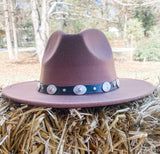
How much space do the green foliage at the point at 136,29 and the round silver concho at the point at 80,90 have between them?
5994 millimetres

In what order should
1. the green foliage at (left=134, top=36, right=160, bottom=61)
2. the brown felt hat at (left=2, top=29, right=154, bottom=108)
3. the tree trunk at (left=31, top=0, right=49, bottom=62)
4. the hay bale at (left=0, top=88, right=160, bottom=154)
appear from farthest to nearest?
the green foliage at (left=134, top=36, right=160, bottom=61)
the tree trunk at (left=31, top=0, right=49, bottom=62)
the brown felt hat at (left=2, top=29, right=154, bottom=108)
the hay bale at (left=0, top=88, right=160, bottom=154)

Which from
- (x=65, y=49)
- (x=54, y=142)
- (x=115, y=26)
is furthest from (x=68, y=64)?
(x=115, y=26)

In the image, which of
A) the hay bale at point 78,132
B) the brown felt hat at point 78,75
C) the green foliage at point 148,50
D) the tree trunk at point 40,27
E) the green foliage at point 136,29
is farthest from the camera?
the green foliage at point 136,29

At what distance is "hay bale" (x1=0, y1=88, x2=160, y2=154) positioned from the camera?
1.75ft

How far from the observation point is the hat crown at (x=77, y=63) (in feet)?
2.16

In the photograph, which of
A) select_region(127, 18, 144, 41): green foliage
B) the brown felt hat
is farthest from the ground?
select_region(127, 18, 144, 41): green foliage

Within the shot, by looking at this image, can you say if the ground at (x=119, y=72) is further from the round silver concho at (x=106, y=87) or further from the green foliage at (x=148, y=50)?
the round silver concho at (x=106, y=87)

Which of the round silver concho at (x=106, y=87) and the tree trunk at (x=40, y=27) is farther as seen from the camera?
the tree trunk at (x=40, y=27)

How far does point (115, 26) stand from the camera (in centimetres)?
536

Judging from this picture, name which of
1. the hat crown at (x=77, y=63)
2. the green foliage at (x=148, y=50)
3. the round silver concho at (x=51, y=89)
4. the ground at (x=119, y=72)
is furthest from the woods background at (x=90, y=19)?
the round silver concho at (x=51, y=89)

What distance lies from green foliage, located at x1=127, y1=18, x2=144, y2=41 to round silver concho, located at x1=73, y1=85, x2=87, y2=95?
236 inches

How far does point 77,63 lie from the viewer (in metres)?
0.66

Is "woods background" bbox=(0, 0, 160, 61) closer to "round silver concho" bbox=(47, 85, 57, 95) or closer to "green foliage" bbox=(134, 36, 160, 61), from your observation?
"green foliage" bbox=(134, 36, 160, 61)

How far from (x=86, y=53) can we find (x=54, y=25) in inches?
201
